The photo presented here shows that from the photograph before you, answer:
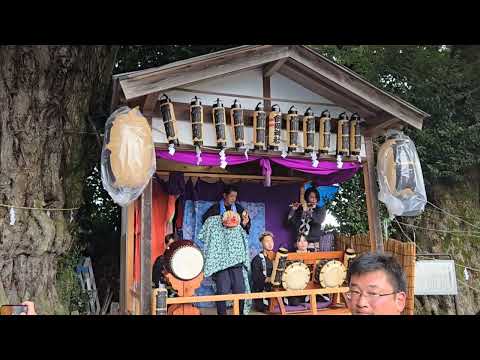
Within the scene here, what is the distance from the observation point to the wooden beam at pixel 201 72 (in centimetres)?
559

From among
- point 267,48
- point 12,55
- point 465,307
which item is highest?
point 12,55

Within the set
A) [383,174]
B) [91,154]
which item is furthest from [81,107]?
[383,174]

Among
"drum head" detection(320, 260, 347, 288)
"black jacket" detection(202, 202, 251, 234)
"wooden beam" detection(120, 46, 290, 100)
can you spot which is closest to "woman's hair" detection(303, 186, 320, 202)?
"black jacket" detection(202, 202, 251, 234)

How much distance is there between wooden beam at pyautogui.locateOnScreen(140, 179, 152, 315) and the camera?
18.1ft

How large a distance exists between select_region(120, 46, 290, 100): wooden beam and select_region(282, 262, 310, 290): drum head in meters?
3.09

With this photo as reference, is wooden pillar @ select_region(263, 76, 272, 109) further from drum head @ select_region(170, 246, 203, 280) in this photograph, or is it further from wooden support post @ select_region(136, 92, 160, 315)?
drum head @ select_region(170, 246, 203, 280)

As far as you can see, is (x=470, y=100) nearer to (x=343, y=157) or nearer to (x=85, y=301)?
(x=343, y=157)

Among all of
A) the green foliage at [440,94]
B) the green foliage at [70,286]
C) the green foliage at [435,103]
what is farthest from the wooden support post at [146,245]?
the green foliage at [440,94]

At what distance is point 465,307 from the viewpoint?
1023cm

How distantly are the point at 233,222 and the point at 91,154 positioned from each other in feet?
13.7

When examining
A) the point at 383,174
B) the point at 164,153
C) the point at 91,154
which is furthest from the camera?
the point at 91,154

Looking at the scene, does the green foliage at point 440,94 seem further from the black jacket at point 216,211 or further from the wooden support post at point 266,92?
the black jacket at point 216,211

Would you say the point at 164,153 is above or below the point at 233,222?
above

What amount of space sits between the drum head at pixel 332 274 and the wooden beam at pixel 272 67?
3.15 meters
